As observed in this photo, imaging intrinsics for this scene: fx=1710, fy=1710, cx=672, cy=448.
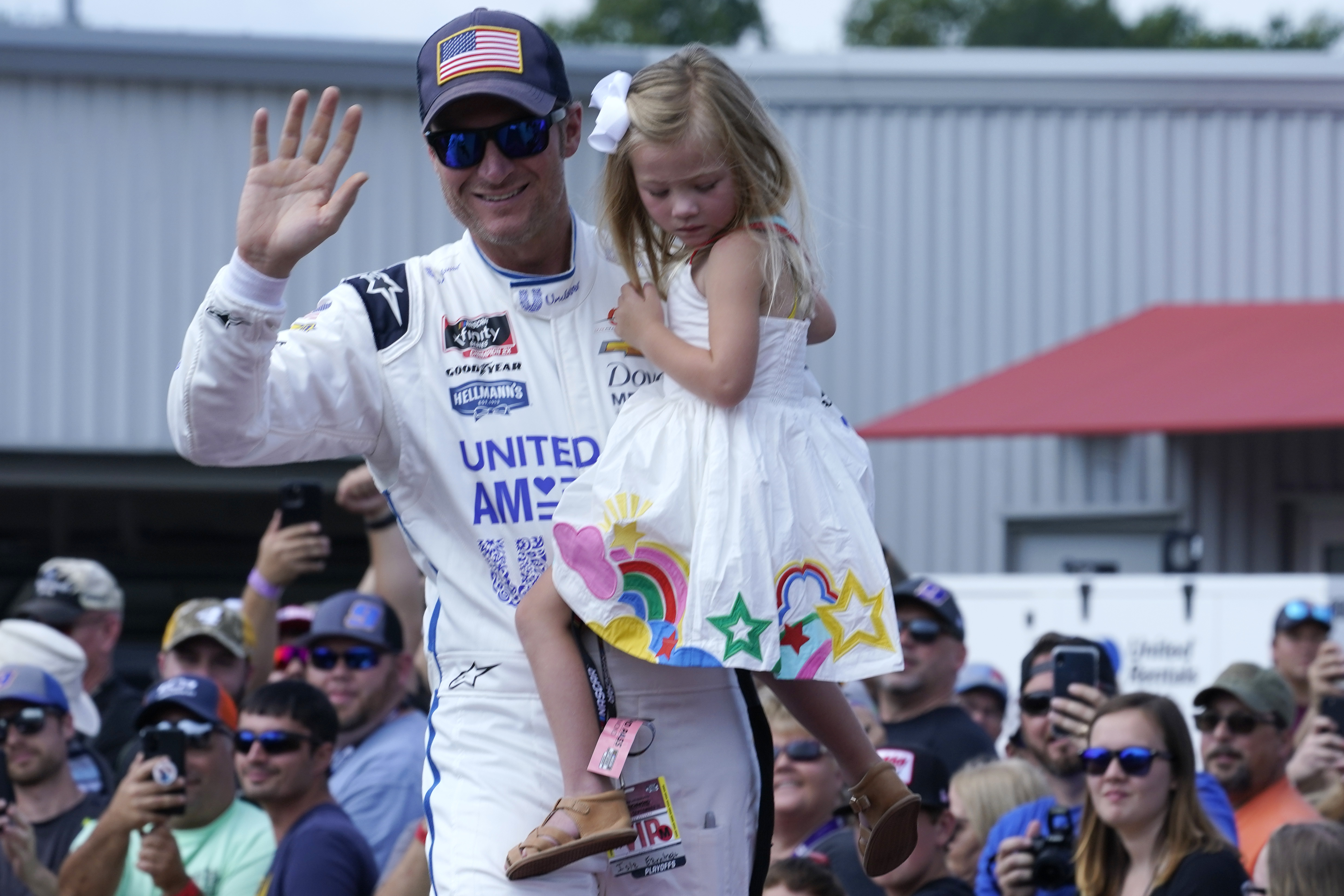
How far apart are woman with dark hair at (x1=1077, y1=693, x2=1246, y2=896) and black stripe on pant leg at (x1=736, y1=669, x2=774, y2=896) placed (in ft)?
5.17

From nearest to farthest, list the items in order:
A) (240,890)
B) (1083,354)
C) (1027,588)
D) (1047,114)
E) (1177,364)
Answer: (240,890) → (1027,588) → (1177,364) → (1083,354) → (1047,114)

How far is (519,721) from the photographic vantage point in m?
2.91

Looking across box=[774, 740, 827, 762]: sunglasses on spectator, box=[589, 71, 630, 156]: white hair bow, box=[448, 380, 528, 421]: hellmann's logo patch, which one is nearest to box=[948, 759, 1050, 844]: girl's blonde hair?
box=[774, 740, 827, 762]: sunglasses on spectator

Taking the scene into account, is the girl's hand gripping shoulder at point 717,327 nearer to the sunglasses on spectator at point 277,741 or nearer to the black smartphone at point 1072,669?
the black smartphone at point 1072,669

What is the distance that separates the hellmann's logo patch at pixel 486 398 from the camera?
9.86 ft

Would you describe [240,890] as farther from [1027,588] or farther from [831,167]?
[831,167]

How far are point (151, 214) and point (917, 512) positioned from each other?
5.61m

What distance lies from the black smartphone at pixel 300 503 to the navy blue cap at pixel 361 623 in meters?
0.34

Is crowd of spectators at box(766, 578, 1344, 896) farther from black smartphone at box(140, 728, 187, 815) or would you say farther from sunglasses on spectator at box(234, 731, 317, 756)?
black smartphone at box(140, 728, 187, 815)

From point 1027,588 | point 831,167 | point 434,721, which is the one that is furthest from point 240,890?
point 831,167

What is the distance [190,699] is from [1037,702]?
9.09 feet

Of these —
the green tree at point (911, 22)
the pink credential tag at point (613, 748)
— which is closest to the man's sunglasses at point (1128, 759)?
the pink credential tag at point (613, 748)

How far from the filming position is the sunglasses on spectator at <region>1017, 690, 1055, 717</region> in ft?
18.6

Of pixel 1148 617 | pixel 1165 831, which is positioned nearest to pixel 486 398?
pixel 1165 831
